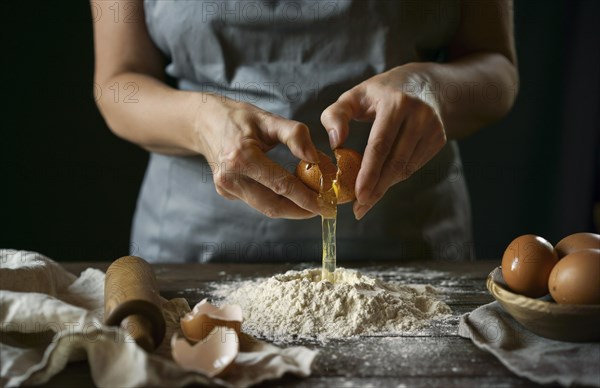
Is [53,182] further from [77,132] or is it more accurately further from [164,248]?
[164,248]

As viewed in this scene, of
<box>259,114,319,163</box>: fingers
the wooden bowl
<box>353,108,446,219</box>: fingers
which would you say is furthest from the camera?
<box>353,108,446,219</box>: fingers

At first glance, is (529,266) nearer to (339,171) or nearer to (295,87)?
(339,171)

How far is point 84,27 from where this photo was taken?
9.26 feet

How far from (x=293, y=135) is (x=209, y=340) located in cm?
40

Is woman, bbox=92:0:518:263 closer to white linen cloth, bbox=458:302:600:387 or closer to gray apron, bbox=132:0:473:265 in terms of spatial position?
gray apron, bbox=132:0:473:265

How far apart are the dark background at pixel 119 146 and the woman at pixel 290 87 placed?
102 cm

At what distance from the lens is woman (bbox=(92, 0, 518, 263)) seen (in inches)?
68.2

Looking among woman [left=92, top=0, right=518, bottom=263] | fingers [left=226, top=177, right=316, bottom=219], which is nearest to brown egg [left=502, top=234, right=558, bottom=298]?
fingers [left=226, top=177, right=316, bottom=219]

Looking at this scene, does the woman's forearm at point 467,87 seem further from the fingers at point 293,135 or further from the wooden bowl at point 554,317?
the wooden bowl at point 554,317

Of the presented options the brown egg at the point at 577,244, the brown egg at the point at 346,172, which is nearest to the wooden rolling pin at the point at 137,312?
the brown egg at the point at 346,172

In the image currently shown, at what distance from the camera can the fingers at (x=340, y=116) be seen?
130 centimetres

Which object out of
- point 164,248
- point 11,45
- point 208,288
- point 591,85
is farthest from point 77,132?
point 591,85

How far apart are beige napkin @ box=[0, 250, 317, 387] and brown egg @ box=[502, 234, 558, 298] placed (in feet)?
1.09

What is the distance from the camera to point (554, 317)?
3.41ft
